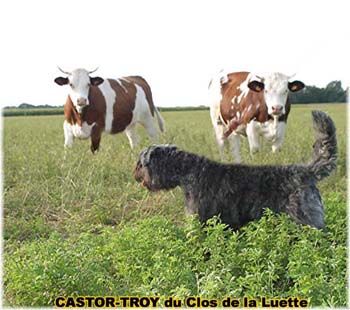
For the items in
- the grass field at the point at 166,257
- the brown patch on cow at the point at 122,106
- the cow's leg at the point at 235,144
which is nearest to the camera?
the grass field at the point at 166,257

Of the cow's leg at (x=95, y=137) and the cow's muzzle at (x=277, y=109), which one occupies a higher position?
the cow's muzzle at (x=277, y=109)

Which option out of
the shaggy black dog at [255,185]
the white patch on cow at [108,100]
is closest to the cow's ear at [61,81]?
the white patch on cow at [108,100]

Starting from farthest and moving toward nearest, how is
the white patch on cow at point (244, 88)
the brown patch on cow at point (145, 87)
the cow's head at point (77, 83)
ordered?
1. the brown patch on cow at point (145, 87)
2. the cow's head at point (77, 83)
3. the white patch on cow at point (244, 88)

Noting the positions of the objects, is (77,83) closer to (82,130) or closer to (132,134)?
(82,130)

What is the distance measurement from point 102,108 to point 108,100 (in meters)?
0.32

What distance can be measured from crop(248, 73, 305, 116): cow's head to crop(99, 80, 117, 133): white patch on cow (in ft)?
11.0

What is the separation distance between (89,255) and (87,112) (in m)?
6.35

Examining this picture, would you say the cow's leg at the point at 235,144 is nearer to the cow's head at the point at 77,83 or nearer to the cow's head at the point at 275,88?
the cow's head at the point at 275,88

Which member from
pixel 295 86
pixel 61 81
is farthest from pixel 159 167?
pixel 61 81

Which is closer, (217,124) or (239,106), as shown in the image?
(239,106)

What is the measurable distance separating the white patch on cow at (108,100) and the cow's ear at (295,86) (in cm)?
387

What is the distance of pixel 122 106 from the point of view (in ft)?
38.7

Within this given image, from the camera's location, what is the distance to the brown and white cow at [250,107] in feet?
29.8

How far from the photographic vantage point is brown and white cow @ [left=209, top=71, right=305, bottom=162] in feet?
29.8
